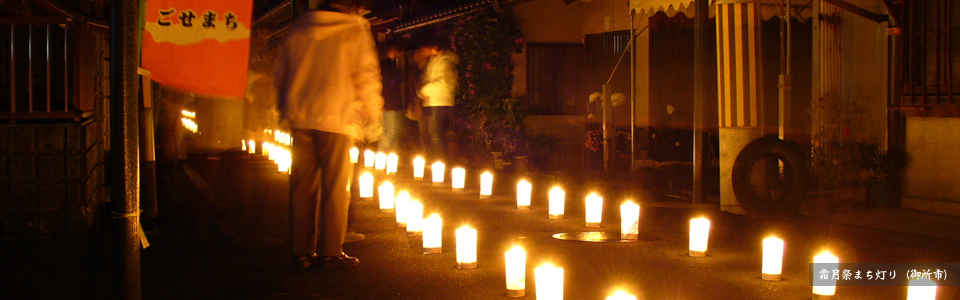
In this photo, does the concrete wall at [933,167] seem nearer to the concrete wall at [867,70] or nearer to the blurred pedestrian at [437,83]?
the concrete wall at [867,70]

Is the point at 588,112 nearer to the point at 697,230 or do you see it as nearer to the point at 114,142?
the point at 697,230

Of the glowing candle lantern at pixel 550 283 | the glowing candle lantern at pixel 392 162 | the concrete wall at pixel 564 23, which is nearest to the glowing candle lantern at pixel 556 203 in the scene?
the glowing candle lantern at pixel 550 283

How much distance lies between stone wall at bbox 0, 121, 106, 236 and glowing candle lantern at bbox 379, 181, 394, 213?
3.06 m

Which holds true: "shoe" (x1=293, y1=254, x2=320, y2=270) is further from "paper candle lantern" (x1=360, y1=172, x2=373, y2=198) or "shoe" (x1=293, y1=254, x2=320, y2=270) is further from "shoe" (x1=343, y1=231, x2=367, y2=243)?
"paper candle lantern" (x1=360, y1=172, x2=373, y2=198)

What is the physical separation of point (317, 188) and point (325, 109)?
0.60 metres

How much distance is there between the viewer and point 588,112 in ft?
60.4

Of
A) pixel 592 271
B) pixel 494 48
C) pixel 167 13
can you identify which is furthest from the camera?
pixel 494 48

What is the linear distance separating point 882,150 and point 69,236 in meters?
8.75

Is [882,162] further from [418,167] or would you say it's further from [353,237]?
[418,167]

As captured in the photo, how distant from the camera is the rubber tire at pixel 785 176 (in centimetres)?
966

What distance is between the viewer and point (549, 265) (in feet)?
17.3

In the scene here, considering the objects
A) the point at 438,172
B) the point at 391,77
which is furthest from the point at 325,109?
the point at 438,172

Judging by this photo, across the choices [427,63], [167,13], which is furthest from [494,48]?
[167,13]

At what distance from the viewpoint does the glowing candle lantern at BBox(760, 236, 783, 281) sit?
6.25 m
